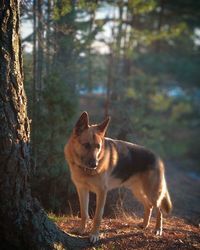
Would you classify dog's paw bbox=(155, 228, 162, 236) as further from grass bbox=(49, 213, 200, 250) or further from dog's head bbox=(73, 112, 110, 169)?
dog's head bbox=(73, 112, 110, 169)

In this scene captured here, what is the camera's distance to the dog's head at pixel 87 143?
273 inches

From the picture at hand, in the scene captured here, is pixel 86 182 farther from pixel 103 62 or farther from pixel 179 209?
pixel 103 62

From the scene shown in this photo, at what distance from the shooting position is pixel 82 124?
7160mm

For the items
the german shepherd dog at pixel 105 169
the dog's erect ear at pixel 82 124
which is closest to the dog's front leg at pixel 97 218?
the german shepherd dog at pixel 105 169

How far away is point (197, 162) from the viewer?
25.5 meters

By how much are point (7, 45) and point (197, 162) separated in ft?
69.5

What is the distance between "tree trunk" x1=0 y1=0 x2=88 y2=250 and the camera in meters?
5.56

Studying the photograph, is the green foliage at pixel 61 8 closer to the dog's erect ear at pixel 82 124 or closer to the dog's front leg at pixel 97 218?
the dog's erect ear at pixel 82 124

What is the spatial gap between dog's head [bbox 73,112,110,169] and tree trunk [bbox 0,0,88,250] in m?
1.29

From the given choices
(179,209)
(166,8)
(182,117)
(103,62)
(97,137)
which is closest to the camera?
(97,137)

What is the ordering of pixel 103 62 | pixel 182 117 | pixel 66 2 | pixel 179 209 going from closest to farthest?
pixel 66 2 < pixel 179 209 < pixel 103 62 < pixel 182 117

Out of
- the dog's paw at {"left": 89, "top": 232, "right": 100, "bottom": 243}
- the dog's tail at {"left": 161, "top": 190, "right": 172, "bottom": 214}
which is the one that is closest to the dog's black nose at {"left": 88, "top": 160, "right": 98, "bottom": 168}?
the dog's paw at {"left": 89, "top": 232, "right": 100, "bottom": 243}

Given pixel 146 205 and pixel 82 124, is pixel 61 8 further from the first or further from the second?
pixel 146 205

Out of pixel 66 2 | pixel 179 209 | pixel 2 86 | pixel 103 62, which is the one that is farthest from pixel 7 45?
pixel 103 62
